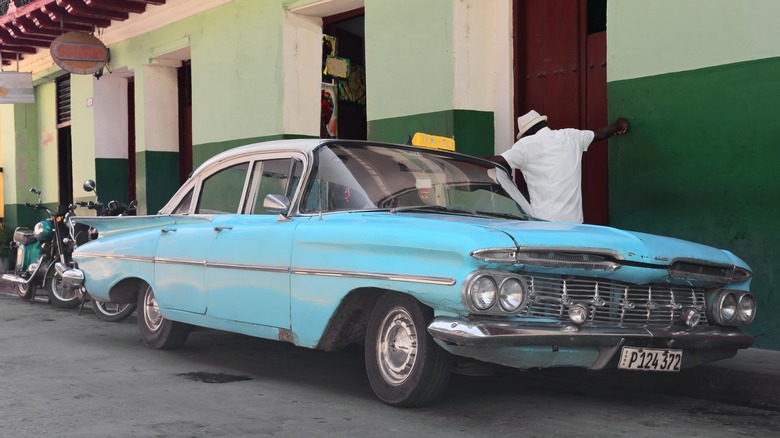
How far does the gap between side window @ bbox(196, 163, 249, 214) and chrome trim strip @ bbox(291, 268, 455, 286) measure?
4.12ft

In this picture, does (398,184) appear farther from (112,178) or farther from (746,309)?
(112,178)

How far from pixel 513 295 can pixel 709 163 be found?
3.42 m

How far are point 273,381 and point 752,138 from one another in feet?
12.7

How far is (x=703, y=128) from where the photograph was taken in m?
7.54

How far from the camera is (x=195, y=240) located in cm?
684

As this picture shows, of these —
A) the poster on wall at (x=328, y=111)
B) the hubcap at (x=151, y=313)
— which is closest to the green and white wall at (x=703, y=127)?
the hubcap at (x=151, y=313)

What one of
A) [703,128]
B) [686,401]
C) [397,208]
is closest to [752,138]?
[703,128]

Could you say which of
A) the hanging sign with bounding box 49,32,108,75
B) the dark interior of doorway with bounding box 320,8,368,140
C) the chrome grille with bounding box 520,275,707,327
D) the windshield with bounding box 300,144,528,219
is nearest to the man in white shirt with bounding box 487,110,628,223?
the windshield with bounding box 300,144,528,219

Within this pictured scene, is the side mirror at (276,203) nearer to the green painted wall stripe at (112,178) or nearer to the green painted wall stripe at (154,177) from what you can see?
the green painted wall stripe at (154,177)

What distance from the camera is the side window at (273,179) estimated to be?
246 inches

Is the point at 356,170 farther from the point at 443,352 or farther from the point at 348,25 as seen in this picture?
the point at 348,25

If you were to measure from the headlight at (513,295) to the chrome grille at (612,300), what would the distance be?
0.06 meters

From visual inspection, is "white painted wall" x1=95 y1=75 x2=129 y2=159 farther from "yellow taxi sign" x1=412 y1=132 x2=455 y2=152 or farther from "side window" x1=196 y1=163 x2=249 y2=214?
"yellow taxi sign" x1=412 y1=132 x2=455 y2=152

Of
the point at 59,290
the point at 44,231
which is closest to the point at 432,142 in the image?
the point at 59,290
